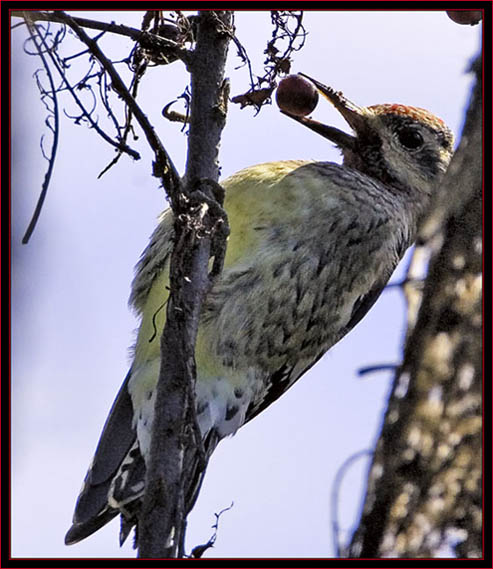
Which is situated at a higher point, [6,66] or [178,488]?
[6,66]

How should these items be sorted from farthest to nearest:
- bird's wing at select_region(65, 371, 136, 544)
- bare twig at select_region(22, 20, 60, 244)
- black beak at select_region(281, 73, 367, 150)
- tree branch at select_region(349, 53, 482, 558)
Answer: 1. black beak at select_region(281, 73, 367, 150)
2. bird's wing at select_region(65, 371, 136, 544)
3. bare twig at select_region(22, 20, 60, 244)
4. tree branch at select_region(349, 53, 482, 558)

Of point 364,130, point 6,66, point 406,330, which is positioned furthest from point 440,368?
point 364,130

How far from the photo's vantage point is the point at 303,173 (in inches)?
151

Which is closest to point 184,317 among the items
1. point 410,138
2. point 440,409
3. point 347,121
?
point 440,409

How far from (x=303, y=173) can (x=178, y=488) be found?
1779 mm

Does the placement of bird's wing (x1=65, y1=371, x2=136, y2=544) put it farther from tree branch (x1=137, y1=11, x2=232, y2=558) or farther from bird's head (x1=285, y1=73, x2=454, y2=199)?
bird's head (x1=285, y1=73, x2=454, y2=199)

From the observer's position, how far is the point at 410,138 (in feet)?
14.2

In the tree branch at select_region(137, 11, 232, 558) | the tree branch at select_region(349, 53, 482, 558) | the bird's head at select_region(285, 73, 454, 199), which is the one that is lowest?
the tree branch at select_region(349, 53, 482, 558)

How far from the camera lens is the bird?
3564 mm

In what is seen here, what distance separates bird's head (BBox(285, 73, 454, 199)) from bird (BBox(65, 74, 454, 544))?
26 centimetres

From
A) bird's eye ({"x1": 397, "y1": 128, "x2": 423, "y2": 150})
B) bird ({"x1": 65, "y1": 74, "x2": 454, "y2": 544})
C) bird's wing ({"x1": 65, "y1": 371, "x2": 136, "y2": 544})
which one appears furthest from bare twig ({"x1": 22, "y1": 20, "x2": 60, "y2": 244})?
bird's eye ({"x1": 397, "y1": 128, "x2": 423, "y2": 150})

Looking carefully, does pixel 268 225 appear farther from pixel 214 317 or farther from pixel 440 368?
pixel 440 368

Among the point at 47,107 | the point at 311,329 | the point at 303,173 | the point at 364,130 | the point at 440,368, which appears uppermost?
the point at 364,130

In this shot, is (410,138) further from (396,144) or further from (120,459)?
(120,459)
